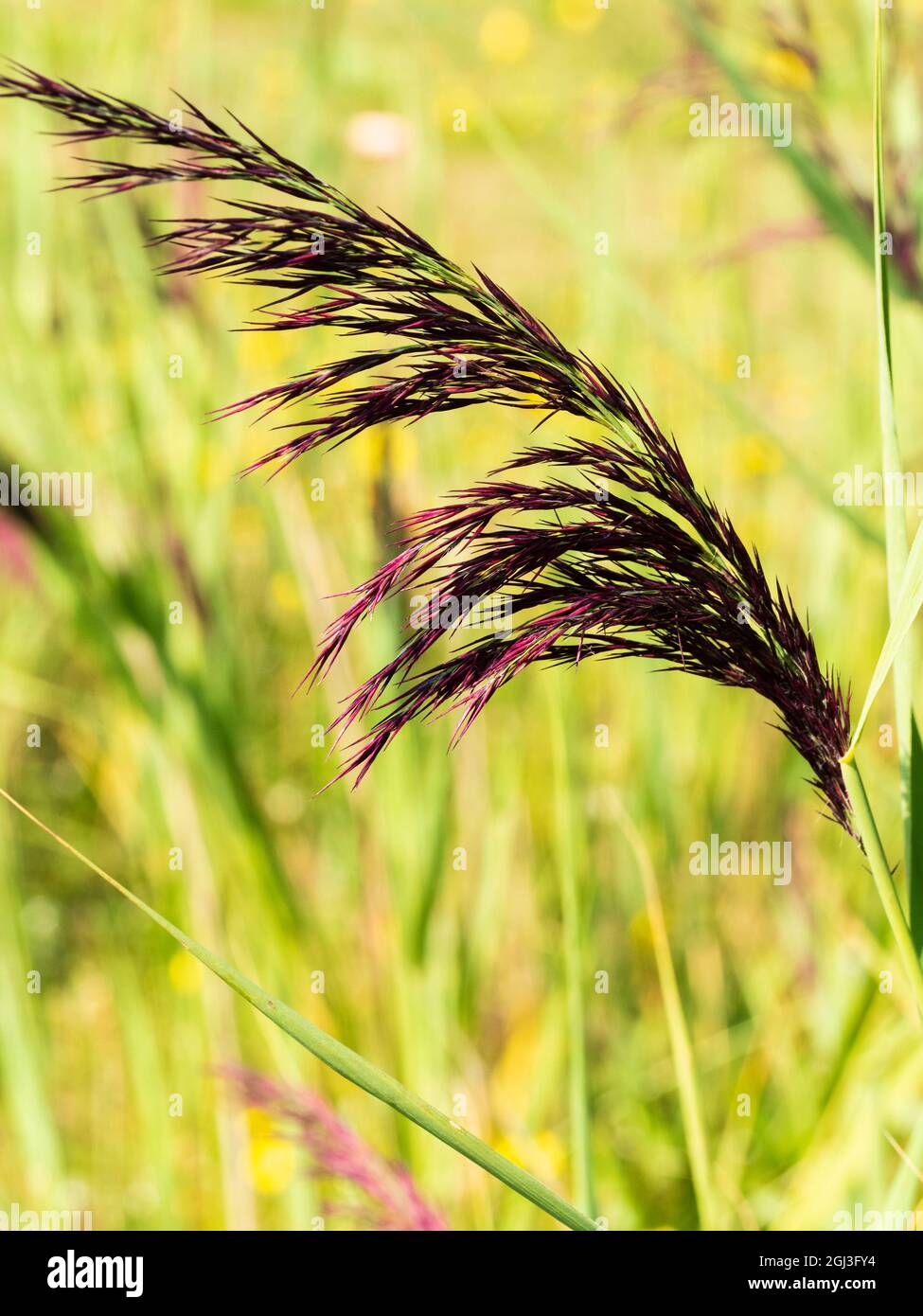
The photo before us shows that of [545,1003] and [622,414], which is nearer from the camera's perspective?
[622,414]

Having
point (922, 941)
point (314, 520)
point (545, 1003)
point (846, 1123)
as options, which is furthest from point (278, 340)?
point (922, 941)

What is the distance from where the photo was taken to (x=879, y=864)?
1.18 ft

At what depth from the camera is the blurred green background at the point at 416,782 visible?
83 centimetres

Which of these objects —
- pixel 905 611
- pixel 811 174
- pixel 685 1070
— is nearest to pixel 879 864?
pixel 905 611

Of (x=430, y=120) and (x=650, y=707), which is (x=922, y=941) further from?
(x=430, y=120)

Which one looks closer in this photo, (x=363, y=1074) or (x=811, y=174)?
(x=363, y=1074)

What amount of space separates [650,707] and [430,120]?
29.5 inches

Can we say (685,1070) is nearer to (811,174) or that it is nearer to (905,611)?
(905,611)

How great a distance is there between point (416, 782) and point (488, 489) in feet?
1.81

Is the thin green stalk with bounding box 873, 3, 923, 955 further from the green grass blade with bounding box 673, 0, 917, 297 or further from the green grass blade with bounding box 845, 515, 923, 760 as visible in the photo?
the green grass blade with bounding box 673, 0, 917, 297
